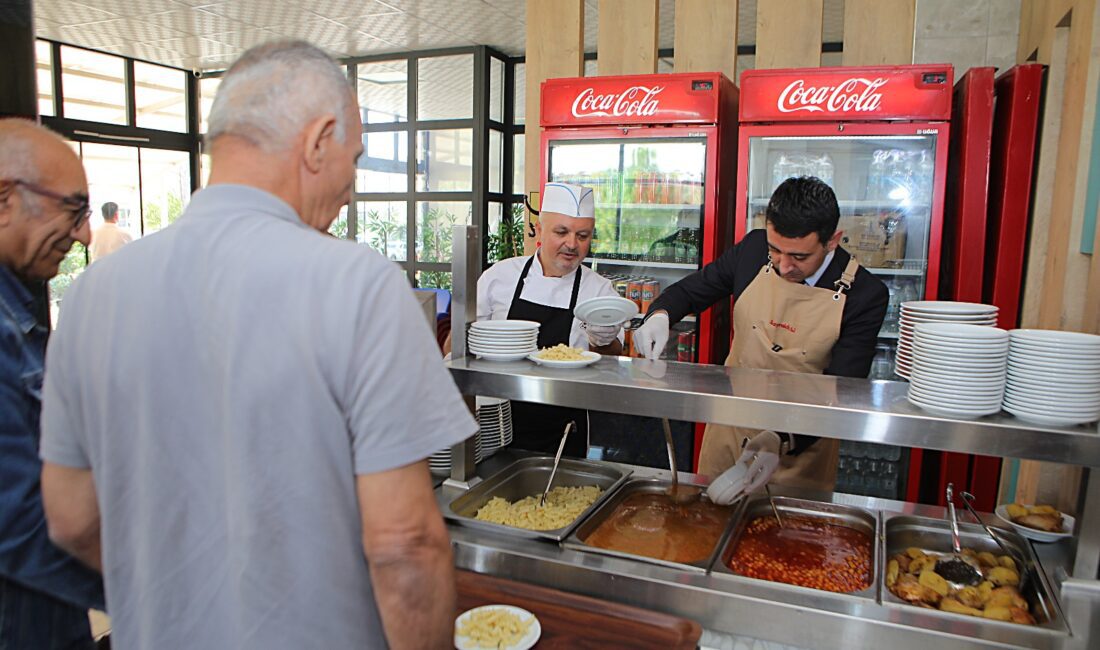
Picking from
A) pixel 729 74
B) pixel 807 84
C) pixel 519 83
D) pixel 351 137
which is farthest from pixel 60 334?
pixel 519 83

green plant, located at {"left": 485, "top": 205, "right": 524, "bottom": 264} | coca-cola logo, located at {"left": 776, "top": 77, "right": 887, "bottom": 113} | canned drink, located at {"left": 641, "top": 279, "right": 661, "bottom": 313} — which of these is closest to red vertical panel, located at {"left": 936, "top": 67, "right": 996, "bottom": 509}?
coca-cola logo, located at {"left": 776, "top": 77, "right": 887, "bottom": 113}

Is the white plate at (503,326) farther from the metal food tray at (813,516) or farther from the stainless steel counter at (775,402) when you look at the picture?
the metal food tray at (813,516)

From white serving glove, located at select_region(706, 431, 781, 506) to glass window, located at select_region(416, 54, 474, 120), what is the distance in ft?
24.4

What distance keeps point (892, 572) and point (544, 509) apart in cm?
95

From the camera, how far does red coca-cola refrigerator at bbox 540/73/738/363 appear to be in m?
4.07

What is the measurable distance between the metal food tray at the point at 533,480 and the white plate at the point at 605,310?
51cm

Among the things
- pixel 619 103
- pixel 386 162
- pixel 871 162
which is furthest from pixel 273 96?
pixel 386 162

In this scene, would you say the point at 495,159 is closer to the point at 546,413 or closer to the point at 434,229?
the point at 434,229

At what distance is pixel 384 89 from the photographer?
A: 363 inches

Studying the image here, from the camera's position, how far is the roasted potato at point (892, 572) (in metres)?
1.78

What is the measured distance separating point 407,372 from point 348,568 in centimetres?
31

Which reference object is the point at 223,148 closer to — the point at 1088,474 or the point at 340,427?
the point at 340,427

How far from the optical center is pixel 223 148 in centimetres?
107

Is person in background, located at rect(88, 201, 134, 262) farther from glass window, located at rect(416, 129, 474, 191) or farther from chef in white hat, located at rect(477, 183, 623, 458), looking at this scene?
chef in white hat, located at rect(477, 183, 623, 458)
